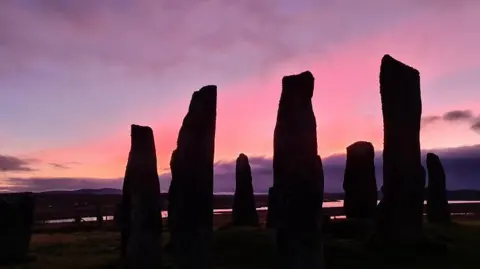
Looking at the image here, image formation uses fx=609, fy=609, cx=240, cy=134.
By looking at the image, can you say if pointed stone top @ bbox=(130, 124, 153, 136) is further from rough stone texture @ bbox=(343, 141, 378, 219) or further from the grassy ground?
rough stone texture @ bbox=(343, 141, 378, 219)

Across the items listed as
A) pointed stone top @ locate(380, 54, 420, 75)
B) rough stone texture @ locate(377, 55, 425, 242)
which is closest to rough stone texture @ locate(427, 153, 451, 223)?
rough stone texture @ locate(377, 55, 425, 242)

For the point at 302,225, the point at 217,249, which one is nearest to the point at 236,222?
the point at 217,249

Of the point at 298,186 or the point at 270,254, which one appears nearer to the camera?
the point at 298,186

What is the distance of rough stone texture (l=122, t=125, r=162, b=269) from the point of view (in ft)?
57.6

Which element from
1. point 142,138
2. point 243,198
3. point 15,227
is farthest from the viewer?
point 243,198

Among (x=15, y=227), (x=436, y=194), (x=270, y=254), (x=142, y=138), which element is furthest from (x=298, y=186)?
(x=436, y=194)

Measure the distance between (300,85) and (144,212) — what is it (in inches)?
226

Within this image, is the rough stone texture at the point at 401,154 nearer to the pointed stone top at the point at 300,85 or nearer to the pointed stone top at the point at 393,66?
the pointed stone top at the point at 393,66

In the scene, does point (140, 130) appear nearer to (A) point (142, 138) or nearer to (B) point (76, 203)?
(A) point (142, 138)

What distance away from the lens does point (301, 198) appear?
Answer: 15875mm

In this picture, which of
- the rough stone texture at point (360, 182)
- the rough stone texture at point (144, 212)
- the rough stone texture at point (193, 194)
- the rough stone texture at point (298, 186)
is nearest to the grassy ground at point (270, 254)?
the rough stone texture at point (144, 212)

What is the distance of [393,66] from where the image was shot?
2130cm

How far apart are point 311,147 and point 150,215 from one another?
5.11 metres

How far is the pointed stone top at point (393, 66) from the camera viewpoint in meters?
21.3
